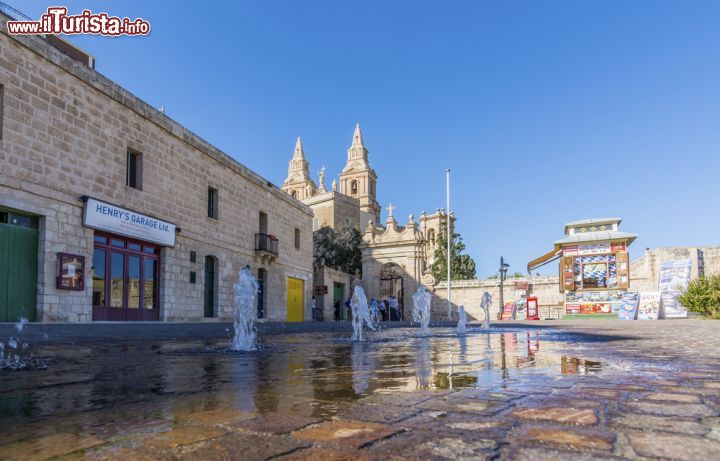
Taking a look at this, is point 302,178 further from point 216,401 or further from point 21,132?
point 216,401

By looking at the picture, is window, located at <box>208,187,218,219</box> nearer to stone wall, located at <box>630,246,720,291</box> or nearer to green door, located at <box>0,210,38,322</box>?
green door, located at <box>0,210,38,322</box>

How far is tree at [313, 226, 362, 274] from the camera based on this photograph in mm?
46500

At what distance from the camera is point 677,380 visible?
311cm

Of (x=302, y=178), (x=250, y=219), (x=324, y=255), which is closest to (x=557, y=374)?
(x=250, y=219)

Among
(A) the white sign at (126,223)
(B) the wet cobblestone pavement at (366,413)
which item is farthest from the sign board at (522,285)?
(B) the wet cobblestone pavement at (366,413)

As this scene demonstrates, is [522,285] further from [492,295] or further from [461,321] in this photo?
[461,321]

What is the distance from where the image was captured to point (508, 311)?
1258 inches

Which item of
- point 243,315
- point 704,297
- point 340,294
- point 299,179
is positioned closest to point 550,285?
point 704,297

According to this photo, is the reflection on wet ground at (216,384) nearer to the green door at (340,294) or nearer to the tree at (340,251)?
the green door at (340,294)

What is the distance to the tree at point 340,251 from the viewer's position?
1831 inches

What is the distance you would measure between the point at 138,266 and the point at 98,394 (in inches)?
487

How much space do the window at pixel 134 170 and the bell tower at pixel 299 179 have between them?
65.5 m

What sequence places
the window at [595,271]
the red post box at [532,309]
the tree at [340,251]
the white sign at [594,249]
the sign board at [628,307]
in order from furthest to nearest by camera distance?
the tree at [340,251]
the red post box at [532,309]
the white sign at [594,249]
the window at [595,271]
the sign board at [628,307]

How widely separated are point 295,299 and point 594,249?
14876 millimetres
